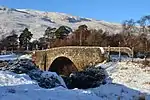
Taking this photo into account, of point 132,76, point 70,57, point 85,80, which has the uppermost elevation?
point 70,57

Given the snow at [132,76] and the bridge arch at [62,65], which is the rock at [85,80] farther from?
the bridge arch at [62,65]

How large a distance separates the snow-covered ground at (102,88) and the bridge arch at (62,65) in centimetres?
1026

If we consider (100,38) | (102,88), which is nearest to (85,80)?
(102,88)

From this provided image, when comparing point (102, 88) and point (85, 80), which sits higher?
point (85, 80)

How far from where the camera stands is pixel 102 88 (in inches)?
1030

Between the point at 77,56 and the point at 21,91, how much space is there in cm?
2628

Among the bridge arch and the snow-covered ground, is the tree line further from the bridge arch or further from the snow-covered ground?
the snow-covered ground

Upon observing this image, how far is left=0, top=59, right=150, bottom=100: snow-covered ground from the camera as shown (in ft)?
53.5

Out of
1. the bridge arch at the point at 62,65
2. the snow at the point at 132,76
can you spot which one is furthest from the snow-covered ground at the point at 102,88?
the bridge arch at the point at 62,65

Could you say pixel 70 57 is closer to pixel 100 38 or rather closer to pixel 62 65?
pixel 62 65

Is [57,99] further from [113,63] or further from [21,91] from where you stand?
[113,63]

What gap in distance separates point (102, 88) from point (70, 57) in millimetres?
18217

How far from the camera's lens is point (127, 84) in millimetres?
Answer: 28219

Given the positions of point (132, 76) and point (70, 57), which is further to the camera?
point (70, 57)
